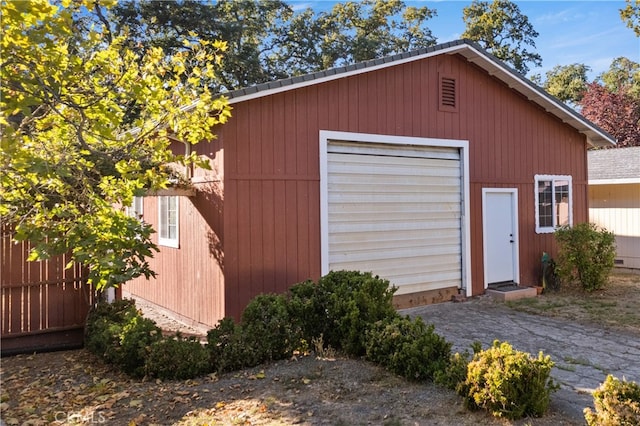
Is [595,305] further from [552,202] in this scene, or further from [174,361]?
[174,361]

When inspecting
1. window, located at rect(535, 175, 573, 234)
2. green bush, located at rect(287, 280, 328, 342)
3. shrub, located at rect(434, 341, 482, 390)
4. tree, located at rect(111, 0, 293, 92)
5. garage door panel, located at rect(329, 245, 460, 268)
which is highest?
tree, located at rect(111, 0, 293, 92)

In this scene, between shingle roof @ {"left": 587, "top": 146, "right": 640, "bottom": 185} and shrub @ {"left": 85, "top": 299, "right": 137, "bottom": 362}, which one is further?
shingle roof @ {"left": 587, "top": 146, "right": 640, "bottom": 185}

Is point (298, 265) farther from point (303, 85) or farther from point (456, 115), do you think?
point (456, 115)

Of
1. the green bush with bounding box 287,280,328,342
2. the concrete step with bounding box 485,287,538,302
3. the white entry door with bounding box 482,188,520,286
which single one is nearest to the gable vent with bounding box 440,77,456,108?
the white entry door with bounding box 482,188,520,286

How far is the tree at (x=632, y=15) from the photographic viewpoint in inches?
296

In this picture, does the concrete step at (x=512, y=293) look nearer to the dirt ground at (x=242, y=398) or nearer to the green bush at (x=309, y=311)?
the green bush at (x=309, y=311)

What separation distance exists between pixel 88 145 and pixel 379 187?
4.77 m

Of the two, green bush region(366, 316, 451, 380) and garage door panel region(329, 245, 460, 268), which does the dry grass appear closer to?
garage door panel region(329, 245, 460, 268)

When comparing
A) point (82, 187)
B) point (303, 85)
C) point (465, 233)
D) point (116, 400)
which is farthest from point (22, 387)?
point (465, 233)

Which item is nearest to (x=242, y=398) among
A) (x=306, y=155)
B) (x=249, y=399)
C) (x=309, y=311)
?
(x=249, y=399)

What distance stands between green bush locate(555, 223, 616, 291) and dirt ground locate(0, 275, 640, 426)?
23.4ft

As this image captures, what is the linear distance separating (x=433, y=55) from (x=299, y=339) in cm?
616

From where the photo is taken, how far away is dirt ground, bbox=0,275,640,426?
391 cm

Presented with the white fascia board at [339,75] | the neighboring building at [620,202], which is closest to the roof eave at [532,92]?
the white fascia board at [339,75]
